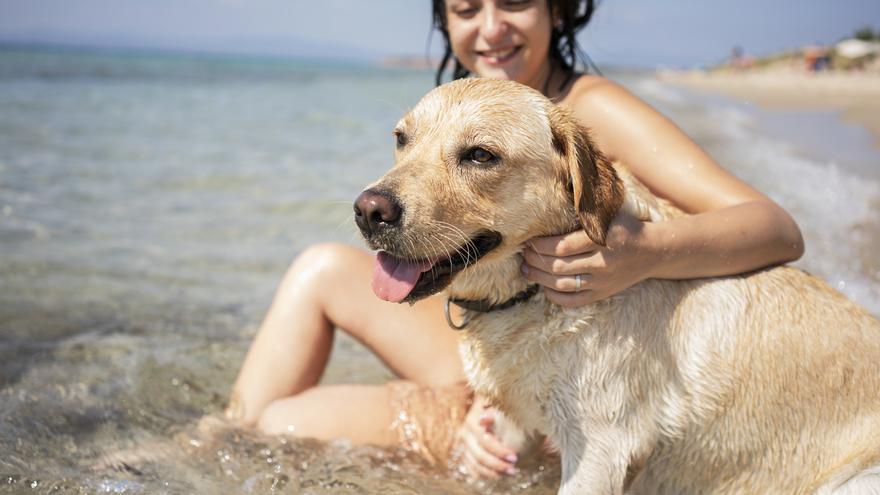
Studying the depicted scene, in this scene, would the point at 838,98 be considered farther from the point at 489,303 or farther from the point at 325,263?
the point at 489,303

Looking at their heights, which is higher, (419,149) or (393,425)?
(419,149)

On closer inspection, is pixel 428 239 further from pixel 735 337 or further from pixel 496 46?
pixel 496 46

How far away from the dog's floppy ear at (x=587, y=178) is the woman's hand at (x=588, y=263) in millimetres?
69

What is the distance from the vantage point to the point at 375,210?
2.38 meters

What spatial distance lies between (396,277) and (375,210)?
10.9 inches

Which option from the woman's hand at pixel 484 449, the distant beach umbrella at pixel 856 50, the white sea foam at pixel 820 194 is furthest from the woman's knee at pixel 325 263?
the distant beach umbrella at pixel 856 50

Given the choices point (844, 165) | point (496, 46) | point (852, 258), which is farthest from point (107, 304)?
point (844, 165)

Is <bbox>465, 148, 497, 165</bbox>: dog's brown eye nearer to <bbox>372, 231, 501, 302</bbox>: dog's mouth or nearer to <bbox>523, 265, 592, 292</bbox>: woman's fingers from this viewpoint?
<bbox>372, 231, 501, 302</bbox>: dog's mouth

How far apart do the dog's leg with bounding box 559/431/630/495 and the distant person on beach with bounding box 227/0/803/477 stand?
0.66 metres

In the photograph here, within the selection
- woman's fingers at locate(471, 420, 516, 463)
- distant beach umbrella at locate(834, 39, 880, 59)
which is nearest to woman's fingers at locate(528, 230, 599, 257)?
woman's fingers at locate(471, 420, 516, 463)

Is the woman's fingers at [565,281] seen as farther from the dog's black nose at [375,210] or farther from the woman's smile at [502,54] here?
the woman's smile at [502,54]

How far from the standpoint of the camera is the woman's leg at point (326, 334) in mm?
3676

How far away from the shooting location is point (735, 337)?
2.76m

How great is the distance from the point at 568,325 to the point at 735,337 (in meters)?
0.65
